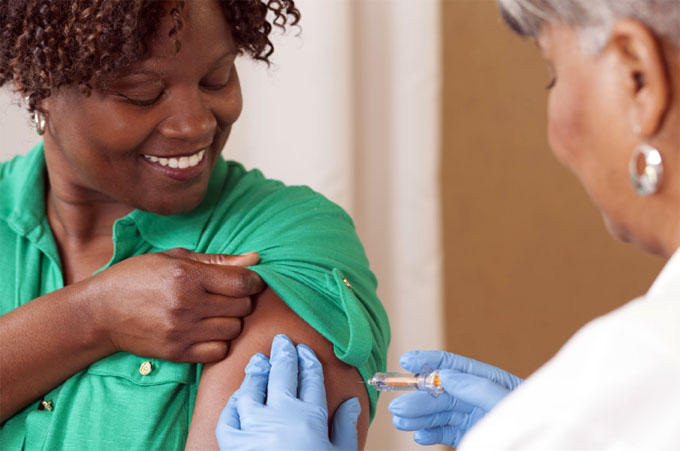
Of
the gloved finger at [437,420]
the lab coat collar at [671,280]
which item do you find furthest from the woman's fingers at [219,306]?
the lab coat collar at [671,280]

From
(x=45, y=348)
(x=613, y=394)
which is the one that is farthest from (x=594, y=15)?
(x=45, y=348)

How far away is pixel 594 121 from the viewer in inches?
32.4

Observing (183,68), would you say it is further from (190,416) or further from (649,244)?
(649,244)

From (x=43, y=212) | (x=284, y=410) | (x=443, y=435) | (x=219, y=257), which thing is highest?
(x=43, y=212)

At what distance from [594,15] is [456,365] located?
2.03ft

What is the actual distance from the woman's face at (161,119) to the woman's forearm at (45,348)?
0.20 m

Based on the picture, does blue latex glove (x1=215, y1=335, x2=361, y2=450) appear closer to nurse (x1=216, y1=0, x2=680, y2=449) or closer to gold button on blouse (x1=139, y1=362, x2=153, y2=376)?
gold button on blouse (x1=139, y1=362, x2=153, y2=376)

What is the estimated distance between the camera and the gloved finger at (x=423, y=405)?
1.24 metres

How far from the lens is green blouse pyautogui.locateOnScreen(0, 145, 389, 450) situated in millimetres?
1167

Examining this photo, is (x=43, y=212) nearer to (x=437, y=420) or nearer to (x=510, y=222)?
(x=437, y=420)

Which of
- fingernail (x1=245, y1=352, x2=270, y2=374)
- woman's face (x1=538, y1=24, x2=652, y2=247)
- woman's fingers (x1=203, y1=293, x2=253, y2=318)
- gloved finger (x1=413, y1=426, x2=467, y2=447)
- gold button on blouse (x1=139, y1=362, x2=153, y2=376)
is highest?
woman's face (x1=538, y1=24, x2=652, y2=247)

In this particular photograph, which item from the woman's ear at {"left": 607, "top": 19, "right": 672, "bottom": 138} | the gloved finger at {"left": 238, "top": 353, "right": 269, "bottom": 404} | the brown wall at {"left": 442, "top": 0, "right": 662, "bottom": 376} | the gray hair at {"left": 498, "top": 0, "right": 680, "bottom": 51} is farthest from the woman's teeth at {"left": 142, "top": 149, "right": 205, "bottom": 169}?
the brown wall at {"left": 442, "top": 0, "right": 662, "bottom": 376}

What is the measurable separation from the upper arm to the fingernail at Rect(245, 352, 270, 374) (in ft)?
0.07

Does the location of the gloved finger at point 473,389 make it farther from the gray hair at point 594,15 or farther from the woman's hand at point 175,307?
the gray hair at point 594,15
